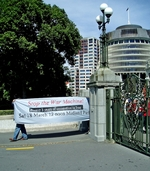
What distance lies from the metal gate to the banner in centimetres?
190

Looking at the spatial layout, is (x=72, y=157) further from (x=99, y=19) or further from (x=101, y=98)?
(x=99, y=19)

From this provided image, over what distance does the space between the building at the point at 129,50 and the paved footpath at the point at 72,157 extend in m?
114

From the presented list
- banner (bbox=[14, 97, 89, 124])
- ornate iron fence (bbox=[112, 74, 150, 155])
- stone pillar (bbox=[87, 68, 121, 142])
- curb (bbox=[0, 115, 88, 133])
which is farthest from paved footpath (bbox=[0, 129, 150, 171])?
curb (bbox=[0, 115, 88, 133])

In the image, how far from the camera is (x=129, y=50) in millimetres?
123000

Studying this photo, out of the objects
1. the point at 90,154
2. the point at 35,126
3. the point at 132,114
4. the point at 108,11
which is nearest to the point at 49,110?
the point at 35,126

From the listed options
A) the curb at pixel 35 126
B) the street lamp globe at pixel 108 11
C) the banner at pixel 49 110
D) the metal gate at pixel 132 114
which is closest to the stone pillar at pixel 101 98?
the metal gate at pixel 132 114

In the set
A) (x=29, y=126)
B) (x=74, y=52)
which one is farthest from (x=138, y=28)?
(x=29, y=126)

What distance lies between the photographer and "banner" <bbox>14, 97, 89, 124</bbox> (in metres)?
9.64

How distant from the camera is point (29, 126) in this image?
1248 cm

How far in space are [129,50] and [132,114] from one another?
4749 inches

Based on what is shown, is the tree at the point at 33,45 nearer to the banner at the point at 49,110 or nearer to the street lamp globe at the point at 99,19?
the street lamp globe at the point at 99,19

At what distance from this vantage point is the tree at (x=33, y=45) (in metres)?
23.0

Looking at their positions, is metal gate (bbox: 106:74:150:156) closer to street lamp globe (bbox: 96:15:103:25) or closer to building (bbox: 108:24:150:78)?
street lamp globe (bbox: 96:15:103:25)

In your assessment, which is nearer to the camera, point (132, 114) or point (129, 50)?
point (132, 114)
